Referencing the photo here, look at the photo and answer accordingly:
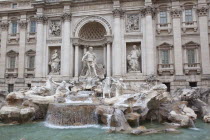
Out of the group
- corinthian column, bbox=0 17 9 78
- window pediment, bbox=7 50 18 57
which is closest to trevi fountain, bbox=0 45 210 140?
window pediment, bbox=7 50 18 57

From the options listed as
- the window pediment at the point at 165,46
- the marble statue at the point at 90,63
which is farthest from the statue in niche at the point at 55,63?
the window pediment at the point at 165,46

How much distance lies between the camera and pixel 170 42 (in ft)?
63.4

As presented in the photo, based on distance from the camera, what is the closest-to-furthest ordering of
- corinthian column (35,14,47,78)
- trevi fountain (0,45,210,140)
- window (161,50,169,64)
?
trevi fountain (0,45,210,140), window (161,50,169,64), corinthian column (35,14,47,78)

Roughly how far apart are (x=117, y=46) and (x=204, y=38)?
27.6 feet

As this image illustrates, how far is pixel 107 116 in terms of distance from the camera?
11.6 metres

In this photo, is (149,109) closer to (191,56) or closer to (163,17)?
(191,56)

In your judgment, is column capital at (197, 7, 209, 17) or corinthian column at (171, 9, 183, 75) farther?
column capital at (197, 7, 209, 17)

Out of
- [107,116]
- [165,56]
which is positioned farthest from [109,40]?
A: [107,116]

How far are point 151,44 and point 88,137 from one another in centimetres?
1226

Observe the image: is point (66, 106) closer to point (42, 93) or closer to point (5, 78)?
point (42, 93)

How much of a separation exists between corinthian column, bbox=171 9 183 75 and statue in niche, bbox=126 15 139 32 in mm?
3648

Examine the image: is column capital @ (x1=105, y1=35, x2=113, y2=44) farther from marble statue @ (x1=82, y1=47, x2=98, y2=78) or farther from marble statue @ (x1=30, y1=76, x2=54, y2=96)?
marble statue @ (x1=30, y1=76, x2=54, y2=96)

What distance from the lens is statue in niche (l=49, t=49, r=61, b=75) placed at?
20.7 metres

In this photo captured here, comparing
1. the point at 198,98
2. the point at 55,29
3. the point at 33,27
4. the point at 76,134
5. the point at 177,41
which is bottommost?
the point at 76,134
